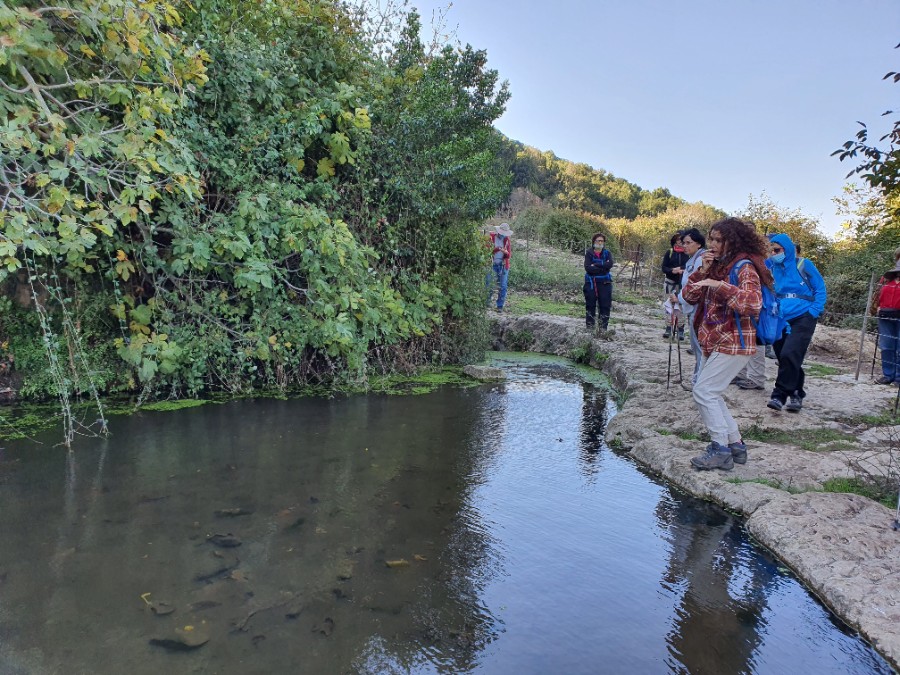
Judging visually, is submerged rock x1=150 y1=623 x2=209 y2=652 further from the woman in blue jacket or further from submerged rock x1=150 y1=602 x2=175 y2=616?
the woman in blue jacket

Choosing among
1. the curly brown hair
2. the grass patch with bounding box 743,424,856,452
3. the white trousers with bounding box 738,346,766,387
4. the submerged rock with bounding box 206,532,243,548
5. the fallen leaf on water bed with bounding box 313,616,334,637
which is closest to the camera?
the fallen leaf on water bed with bounding box 313,616,334,637

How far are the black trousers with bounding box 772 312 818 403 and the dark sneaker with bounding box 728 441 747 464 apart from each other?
1.69 metres

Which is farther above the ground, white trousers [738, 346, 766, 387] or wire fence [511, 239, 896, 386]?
wire fence [511, 239, 896, 386]

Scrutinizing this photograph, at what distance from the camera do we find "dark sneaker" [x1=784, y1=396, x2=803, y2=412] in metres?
6.21

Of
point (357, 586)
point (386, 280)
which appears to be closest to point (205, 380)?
point (386, 280)

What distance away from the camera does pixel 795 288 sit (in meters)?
6.05

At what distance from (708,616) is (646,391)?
424 cm

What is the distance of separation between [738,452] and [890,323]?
189 inches

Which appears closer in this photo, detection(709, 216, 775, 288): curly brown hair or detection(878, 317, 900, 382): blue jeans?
detection(709, 216, 775, 288): curly brown hair

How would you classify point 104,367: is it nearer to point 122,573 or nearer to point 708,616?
point 122,573

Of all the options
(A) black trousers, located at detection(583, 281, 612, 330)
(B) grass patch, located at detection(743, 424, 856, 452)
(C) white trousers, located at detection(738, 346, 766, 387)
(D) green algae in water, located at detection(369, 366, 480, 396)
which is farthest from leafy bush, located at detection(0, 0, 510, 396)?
(B) grass patch, located at detection(743, 424, 856, 452)

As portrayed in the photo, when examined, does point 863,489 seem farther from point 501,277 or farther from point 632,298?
point 632,298

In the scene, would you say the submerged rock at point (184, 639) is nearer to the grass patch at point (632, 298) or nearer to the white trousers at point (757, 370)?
the white trousers at point (757, 370)

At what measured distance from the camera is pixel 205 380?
23.2 ft
